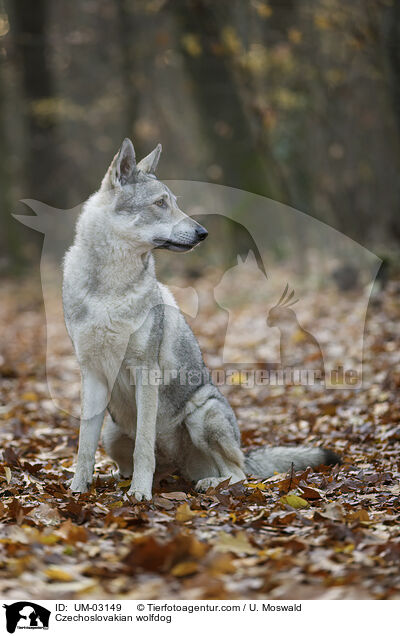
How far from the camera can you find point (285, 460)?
5668 millimetres

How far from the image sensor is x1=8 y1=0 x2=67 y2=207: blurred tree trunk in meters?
19.7

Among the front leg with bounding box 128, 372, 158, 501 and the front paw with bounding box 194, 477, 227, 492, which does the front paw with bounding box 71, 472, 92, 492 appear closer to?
the front leg with bounding box 128, 372, 158, 501

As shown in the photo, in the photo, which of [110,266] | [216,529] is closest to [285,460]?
[216,529]

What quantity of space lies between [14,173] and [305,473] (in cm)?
2443

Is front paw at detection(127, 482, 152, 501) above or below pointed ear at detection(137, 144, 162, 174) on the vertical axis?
below

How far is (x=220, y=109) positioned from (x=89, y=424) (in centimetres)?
1137

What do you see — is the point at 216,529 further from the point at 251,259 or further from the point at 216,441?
the point at 251,259

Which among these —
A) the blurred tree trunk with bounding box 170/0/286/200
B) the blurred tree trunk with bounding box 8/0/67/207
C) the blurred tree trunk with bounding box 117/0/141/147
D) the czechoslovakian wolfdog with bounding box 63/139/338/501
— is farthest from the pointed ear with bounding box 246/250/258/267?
the czechoslovakian wolfdog with bounding box 63/139/338/501

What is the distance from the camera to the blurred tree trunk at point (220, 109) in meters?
14.4

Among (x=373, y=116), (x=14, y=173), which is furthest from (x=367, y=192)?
(x=14, y=173)

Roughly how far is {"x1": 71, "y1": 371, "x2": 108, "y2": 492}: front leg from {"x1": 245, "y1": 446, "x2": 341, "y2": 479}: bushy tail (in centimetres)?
135

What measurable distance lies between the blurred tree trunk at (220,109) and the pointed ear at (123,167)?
9667mm
